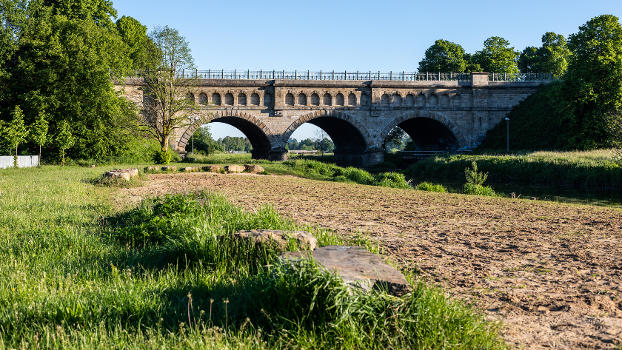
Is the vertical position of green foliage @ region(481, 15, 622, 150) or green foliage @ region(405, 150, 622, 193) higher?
green foliage @ region(481, 15, 622, 150)

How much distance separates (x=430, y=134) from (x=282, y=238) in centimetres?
5736

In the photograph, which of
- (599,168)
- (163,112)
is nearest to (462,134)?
(599,168)

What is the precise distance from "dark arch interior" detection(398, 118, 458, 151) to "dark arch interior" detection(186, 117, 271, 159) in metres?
17.9

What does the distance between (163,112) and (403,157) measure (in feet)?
85.5

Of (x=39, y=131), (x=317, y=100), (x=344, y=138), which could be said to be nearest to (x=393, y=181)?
(x=39, y=131)

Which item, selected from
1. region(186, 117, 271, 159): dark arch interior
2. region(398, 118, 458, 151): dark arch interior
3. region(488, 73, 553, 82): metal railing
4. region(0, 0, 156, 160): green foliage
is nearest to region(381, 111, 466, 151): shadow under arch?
region(398, 118, 458, 151): dark arch interior

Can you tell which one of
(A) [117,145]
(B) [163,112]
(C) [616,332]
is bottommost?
(C) [616,332]

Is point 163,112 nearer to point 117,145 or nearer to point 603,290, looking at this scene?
point 117,145

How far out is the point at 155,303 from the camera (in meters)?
4.11

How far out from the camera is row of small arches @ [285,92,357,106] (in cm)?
4909

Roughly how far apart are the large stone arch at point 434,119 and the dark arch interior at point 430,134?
750 mm

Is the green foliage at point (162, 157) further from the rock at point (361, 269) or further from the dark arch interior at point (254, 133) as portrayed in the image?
the rock at point (361, 269)

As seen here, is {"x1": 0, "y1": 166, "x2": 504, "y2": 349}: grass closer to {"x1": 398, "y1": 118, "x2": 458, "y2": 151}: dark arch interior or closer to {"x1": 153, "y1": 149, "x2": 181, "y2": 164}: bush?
{"x1": 153, "y1": 149, "x2": 181, "y2": 164}: bush

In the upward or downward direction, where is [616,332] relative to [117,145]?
downward
